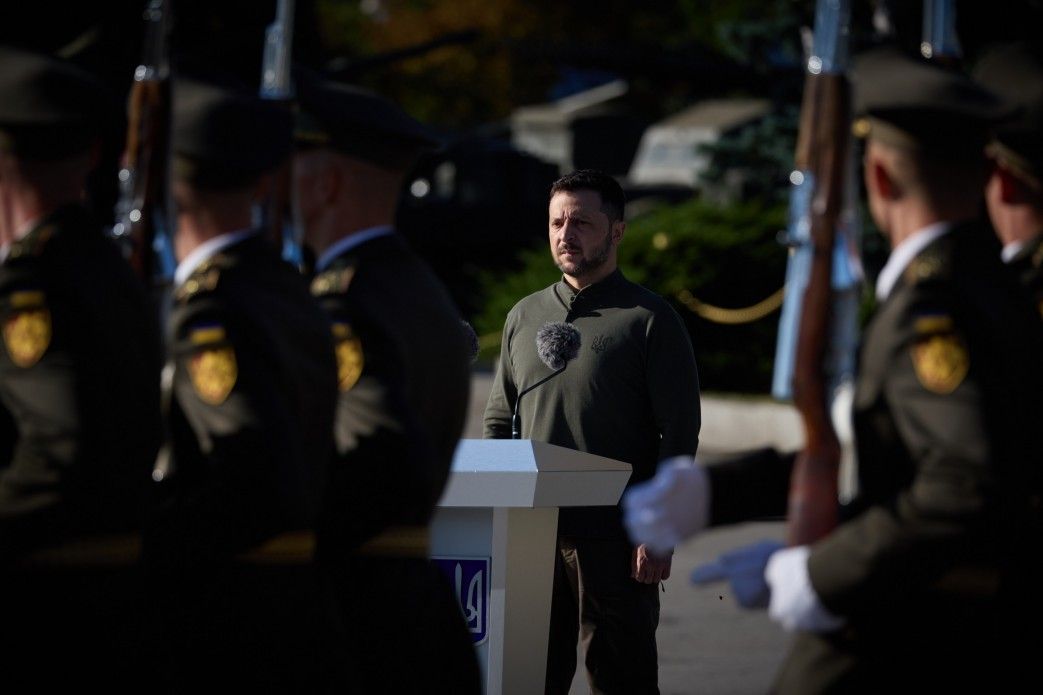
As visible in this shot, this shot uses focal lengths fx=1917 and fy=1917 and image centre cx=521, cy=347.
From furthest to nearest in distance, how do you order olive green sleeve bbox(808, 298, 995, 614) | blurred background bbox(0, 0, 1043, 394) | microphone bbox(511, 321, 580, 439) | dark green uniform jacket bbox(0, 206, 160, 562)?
microphone bbox(511, 321, 580, 439)
blurred background bbox(0, 0, 1043, 394)
dark green uniform jacket bbox(0, 206, 160, 562)
olive green sleeve bbox(808, 298, 995, 614)

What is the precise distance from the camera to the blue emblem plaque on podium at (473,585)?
5.99 meters

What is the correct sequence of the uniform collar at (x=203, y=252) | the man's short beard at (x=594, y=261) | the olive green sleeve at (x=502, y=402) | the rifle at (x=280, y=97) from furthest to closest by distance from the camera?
the olive green sleeve at (x=502, y=402), the man's short beard at (x=594, y=261), the rifle at (x=280, y=97), the uniform collar at (x=203, y=252)

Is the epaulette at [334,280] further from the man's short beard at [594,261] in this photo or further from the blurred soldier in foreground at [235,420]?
the man's short beard at [594,261]

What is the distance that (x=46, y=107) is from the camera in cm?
375

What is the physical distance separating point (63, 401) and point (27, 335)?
0.14m

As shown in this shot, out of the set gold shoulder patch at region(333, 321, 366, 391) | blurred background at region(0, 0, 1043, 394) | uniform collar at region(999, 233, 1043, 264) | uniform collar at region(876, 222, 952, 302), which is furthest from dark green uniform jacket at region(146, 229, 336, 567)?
uniform collar at region(999, 233, 1043, 264)

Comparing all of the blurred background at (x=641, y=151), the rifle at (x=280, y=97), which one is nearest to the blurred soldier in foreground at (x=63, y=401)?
the blurred background at (x=641, y=151)

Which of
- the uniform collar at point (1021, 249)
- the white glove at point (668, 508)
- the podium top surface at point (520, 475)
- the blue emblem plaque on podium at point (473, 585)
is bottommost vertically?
the blue emblem plaque on podium at point (473, 585)

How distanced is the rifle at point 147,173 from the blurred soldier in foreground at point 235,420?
34 mm

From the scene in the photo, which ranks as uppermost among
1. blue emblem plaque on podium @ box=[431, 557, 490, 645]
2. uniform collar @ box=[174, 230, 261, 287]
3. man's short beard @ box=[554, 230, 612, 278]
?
uniform collar @ box=[174, 230, 261, 287]

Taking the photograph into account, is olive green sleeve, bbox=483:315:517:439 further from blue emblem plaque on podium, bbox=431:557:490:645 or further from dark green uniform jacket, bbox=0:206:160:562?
dark green uniform jacket, bbox=0:206:160:562

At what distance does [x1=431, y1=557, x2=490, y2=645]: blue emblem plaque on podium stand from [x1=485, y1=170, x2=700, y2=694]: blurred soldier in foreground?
368 millimetres

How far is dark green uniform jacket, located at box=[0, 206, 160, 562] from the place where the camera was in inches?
139

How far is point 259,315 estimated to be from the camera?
3.76m
